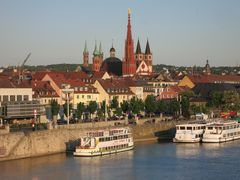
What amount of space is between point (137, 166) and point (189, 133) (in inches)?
808

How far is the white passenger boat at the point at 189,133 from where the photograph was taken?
73.0 meters

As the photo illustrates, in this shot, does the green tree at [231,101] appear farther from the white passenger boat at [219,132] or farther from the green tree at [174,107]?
the white passenger boat at [219,132]

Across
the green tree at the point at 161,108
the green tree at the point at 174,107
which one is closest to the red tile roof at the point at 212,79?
the green tree at the point at 174,107

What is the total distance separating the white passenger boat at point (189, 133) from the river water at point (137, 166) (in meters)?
7.80

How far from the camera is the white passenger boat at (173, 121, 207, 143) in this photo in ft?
240

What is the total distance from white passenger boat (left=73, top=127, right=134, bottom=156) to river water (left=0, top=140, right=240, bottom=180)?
92 centimetres

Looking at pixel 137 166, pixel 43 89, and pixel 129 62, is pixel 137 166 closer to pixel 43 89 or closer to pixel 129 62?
pixel 43 89

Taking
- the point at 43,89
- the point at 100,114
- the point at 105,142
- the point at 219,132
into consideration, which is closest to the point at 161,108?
the point at 100,114

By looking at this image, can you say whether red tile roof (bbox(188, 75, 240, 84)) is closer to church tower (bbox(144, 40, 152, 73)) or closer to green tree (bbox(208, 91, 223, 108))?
church tower (bbox(144, 40, 152, 73))

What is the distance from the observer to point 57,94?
9244 centimetres

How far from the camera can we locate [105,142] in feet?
203

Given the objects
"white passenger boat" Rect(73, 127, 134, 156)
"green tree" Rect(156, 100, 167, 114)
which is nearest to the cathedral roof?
"green tree" Rect(156, 100, 167, 114)

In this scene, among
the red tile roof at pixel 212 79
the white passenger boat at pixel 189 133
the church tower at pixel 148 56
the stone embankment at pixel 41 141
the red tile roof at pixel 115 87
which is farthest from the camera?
the church tower at pixel 148 56

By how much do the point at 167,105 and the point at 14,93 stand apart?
2940 centimetres
